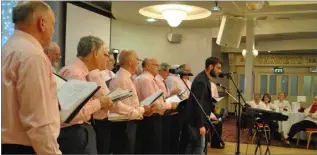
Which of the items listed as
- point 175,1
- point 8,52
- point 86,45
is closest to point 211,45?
point 175,1

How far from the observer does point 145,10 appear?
261 inches

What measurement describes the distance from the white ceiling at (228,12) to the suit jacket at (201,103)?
2.51 metres

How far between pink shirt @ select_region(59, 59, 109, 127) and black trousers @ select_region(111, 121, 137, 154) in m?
0.78

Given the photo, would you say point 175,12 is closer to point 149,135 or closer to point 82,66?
point 149,135

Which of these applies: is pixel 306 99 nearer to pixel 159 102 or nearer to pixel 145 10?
pixel 145 10

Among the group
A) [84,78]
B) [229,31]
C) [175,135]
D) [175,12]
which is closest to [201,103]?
[175,135]

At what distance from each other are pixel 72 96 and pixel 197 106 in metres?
1.93

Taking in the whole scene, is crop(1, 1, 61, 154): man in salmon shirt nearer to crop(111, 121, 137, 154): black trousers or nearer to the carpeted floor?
crop(111, 121, 137, 154): black trousers

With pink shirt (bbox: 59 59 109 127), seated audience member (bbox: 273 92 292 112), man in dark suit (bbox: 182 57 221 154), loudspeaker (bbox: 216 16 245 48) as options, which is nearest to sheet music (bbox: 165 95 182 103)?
man in dark suit (bbox: 182 57 221 154)

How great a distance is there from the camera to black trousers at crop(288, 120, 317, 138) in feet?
21.1

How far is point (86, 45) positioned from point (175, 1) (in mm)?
3554

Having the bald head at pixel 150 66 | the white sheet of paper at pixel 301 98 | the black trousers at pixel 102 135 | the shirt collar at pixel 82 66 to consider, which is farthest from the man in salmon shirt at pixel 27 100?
the white sheet of paper at pixel 301 98

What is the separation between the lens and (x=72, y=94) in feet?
5.15

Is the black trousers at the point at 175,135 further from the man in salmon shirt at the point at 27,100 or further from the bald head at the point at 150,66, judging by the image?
the man in salmon shirt at the point at 27,100
